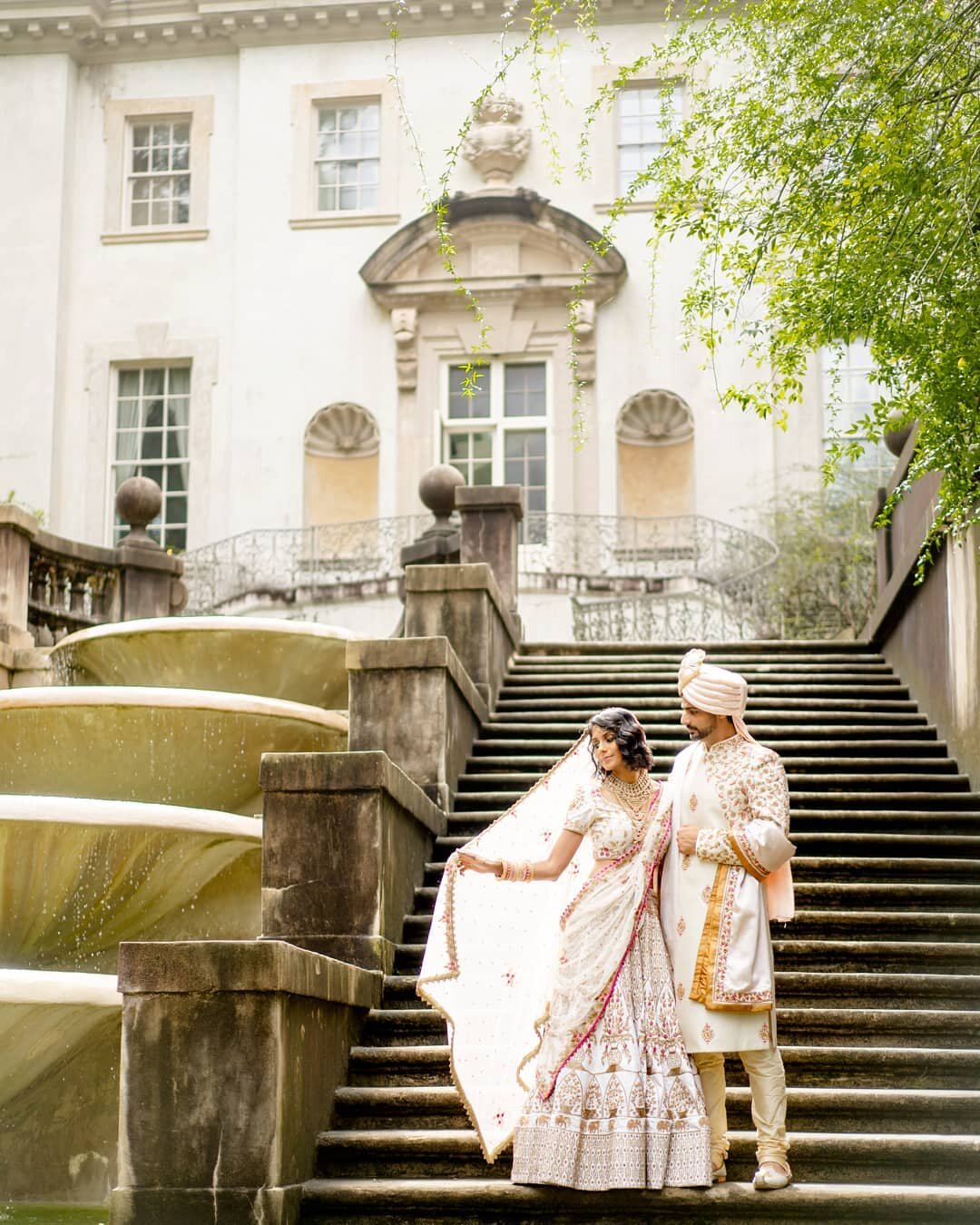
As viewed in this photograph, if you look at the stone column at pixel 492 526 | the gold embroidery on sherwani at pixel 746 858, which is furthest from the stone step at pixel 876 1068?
the stone column at pixel 492 526

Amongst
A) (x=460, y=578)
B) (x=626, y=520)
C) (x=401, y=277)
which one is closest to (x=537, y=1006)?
(x=460, y=578)

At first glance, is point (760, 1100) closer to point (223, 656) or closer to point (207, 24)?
point (223, 656)

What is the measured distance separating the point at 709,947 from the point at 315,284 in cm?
1905

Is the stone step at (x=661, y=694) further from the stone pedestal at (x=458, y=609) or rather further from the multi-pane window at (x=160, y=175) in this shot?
the multi-pane window at (x=160, y=175)

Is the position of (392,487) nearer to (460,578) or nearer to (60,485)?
(60,485)

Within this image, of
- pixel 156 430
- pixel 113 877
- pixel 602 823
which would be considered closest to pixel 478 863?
pixel 602 823

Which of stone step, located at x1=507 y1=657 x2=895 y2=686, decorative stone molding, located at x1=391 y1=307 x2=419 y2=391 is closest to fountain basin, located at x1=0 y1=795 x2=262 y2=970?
stone step, located at x1=507 y1=657 x2=895 y2=686

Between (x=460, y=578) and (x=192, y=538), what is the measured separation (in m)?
13.1

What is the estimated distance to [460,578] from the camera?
34.9 feet

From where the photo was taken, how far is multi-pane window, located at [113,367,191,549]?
78.2ft

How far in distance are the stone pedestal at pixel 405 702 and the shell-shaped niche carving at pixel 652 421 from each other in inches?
561

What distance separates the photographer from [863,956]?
7.70 m

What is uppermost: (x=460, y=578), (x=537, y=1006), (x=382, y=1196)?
(x=460, y=578)

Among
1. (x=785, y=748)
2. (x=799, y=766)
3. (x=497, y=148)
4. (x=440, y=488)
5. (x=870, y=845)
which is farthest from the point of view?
(x=497, y=148)
